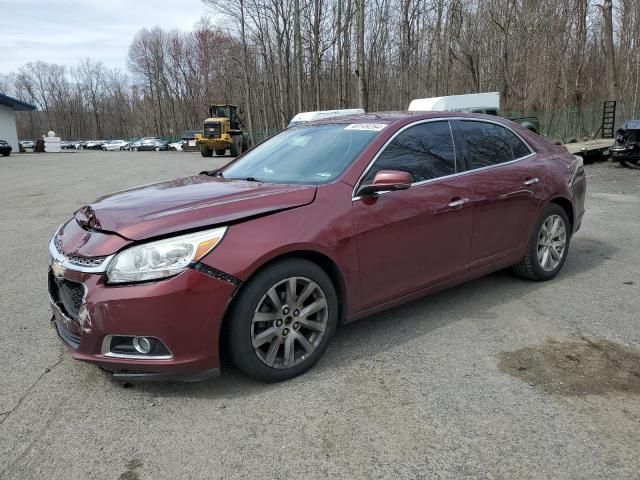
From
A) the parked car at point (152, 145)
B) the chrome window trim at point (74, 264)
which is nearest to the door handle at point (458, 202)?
the chrome window trim at point (74, 264)

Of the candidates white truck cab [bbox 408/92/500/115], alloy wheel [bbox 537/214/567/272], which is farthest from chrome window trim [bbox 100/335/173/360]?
white truck cab [bbox 408/92/500/115]

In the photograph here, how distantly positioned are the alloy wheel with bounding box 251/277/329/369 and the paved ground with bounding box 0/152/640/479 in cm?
18

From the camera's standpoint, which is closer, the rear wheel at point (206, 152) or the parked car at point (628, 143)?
the parked car at point (628, 143)

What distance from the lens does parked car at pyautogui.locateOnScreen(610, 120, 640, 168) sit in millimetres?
14211

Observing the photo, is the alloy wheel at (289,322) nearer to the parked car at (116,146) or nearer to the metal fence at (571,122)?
the metal fence at (571,122)

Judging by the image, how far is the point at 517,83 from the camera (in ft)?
102

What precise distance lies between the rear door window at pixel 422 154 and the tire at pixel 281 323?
2.83ft

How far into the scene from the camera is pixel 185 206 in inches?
118

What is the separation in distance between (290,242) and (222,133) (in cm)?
3033

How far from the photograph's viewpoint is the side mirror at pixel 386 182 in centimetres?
325

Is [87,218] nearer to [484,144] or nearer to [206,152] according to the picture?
[484,144]

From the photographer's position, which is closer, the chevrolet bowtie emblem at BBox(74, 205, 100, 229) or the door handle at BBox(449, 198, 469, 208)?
the chevrolet bowtie emblem at BBox(74, 205, 100, 229)

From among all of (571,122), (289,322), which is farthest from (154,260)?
(571,122)

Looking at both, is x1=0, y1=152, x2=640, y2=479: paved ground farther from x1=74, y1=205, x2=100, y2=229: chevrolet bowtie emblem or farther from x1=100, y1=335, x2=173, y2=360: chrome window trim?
x1=74, y1=205, x2=100, y2=229: chevrolet bowtie emblem
